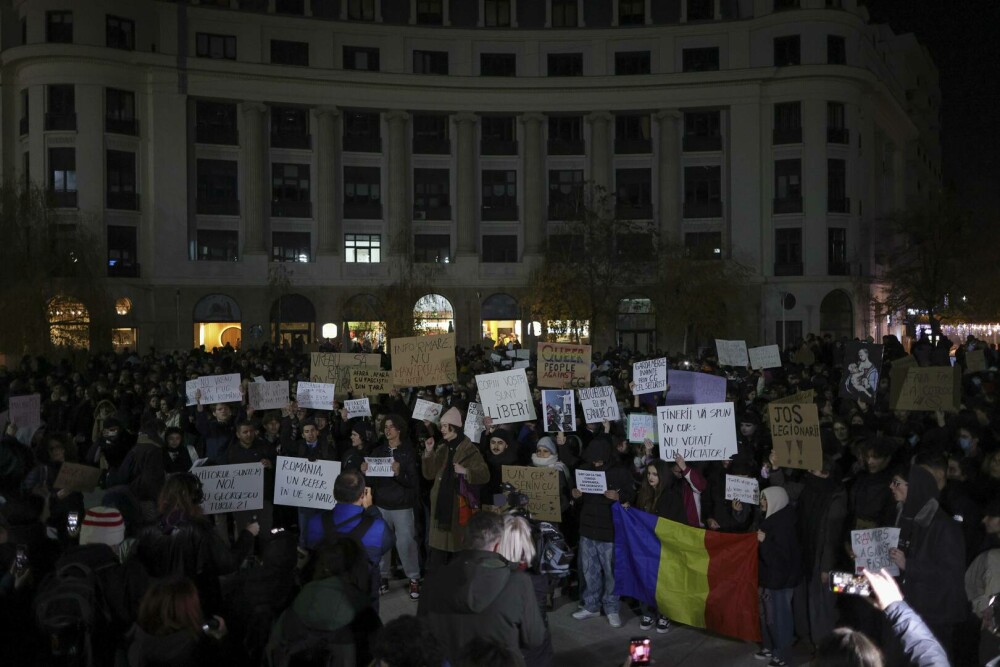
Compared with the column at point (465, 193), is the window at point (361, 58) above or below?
above

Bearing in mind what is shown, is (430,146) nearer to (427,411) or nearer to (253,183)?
(253,183)

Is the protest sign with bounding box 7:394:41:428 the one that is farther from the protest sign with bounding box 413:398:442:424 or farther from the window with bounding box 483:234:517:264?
the window with bounding box 483:234:517:264

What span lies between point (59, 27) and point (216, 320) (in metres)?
17.0

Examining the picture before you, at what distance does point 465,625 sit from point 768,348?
1616cm

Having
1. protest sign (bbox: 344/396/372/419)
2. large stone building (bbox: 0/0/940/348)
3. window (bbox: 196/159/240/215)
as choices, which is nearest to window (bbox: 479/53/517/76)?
large stone building (bbox: 0/0/940/348)

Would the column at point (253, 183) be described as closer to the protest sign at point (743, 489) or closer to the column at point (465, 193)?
the column at point (465, 193)

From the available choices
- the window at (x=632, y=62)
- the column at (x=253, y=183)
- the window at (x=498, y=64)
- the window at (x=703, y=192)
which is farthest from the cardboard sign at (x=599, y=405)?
the window at (x=632, y=62)

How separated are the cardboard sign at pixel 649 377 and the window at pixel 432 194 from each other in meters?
41.7

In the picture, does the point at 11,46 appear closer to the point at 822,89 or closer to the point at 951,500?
the point at 822,89

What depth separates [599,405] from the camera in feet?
39.9

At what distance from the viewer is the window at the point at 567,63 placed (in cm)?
5472

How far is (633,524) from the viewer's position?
9781 mm

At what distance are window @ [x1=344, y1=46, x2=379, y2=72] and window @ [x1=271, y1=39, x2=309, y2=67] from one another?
2317 mm

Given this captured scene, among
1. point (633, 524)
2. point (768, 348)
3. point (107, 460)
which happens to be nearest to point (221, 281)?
point (768, 348)
